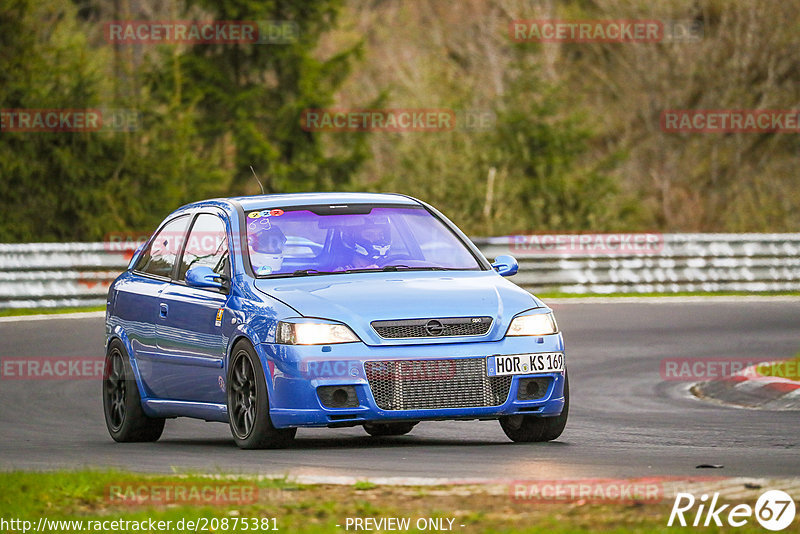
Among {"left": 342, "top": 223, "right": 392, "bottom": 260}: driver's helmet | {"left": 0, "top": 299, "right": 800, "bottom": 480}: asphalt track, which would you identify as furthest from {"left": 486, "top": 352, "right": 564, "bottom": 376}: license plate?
{"left": 342, "top": 223, "right": 392, "bottom": 260}: driver's helmet

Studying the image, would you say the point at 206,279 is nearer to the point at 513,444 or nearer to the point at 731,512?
the point at 513,444

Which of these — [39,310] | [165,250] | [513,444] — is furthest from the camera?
[39,310]

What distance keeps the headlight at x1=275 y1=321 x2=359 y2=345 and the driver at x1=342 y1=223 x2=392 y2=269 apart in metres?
0.94

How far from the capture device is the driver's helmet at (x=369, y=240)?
36.0 ft

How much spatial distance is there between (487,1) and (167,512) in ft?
138

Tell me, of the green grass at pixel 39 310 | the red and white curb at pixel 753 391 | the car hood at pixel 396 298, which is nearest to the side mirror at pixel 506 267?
the car hood at pixel 396 298

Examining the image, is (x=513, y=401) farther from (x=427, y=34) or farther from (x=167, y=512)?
(x=427, y=34)

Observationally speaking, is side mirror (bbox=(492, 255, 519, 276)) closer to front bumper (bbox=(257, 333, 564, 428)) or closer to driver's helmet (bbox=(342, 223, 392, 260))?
driver's helmet (bbox=(342, 223, 392, 260))

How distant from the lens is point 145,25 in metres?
39.1

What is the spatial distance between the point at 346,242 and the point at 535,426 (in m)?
1.68

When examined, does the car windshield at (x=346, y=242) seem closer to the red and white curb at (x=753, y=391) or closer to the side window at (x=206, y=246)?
the side window at (x=206, y=246)

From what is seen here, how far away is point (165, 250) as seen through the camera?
476 inches

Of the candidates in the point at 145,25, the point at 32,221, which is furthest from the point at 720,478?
the point at 145,25

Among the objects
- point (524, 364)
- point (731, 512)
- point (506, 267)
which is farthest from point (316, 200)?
point (731, 512)
